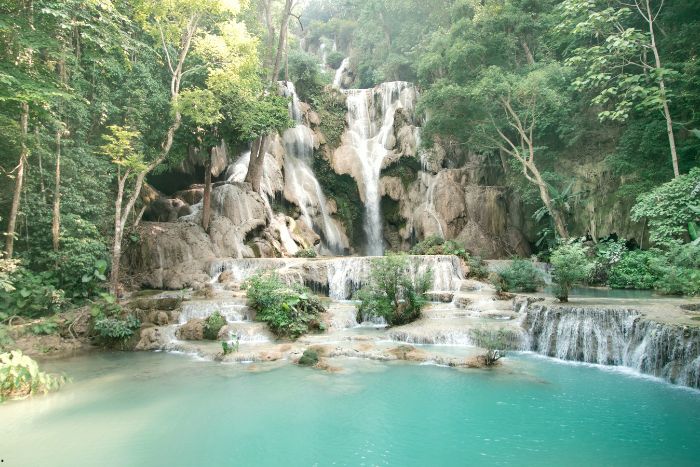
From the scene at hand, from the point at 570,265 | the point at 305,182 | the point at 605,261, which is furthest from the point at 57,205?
the point at 605,261

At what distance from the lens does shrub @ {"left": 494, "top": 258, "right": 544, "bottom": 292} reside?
46.6ft

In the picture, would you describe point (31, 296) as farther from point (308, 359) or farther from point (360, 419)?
point (360, 419)

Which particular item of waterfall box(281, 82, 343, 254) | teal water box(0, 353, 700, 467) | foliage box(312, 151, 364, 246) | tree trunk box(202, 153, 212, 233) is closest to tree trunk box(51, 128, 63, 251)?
teal water box(0, 353, 700, 467)

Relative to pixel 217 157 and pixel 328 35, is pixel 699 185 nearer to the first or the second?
pixel 217 157

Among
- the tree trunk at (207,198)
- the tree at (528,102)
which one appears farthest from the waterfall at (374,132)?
the tree trunk at (207,198)

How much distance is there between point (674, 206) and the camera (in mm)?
12180

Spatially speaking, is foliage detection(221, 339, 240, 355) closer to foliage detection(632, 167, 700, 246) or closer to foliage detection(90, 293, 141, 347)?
foliage detection(90, 293, 141, 347)

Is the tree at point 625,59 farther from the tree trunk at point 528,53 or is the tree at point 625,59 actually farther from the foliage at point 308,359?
the foliage at point 308,359

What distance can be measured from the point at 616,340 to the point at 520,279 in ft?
19.6

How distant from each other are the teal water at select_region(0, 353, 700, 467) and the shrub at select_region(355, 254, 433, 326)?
2769 millimetres

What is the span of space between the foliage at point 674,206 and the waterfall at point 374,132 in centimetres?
1319

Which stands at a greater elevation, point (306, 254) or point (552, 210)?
point (552, 210)

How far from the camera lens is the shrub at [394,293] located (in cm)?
1079

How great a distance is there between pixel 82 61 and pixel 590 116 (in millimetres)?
19173
